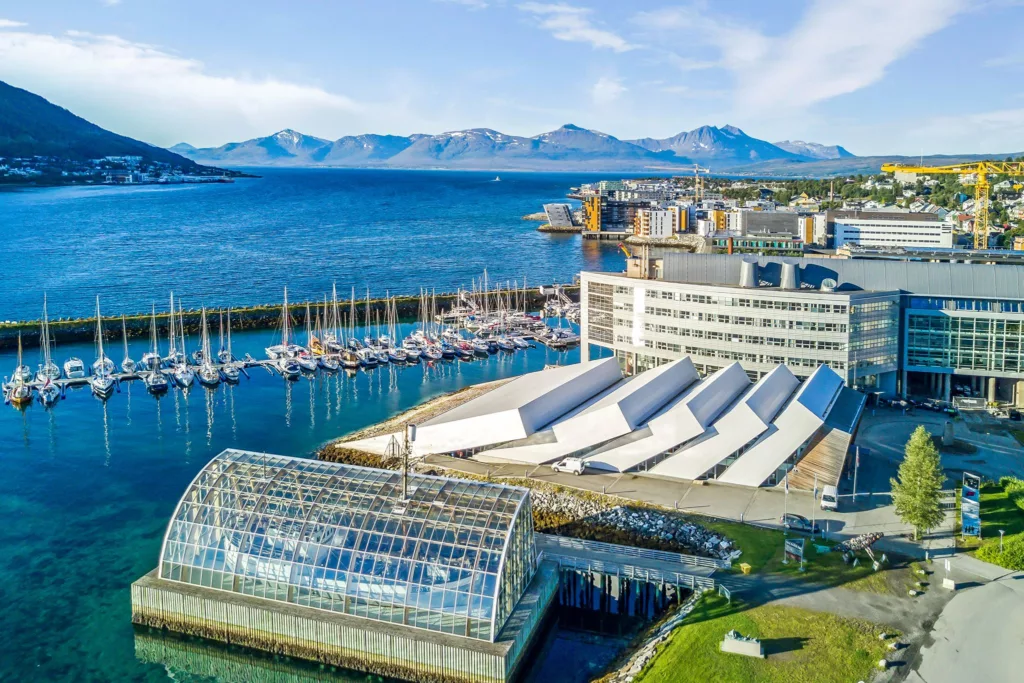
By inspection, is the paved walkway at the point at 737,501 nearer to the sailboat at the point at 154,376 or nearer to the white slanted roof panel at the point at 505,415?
the white slanted roof panel at the point at 505,415

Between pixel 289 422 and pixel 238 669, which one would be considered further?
pixel 289 422

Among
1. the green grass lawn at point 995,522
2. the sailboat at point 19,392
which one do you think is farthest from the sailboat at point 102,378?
the green grass lawn at point 995,522

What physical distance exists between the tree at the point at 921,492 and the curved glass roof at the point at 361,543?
1316 cm

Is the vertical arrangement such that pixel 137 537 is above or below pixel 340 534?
below

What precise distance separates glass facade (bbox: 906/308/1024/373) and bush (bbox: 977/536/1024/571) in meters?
21.4

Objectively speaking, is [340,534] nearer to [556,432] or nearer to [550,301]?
[556,432]

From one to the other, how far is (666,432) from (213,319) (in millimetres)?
57106

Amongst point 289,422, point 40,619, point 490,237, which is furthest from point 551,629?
point 490,237

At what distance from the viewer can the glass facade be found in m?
47.0

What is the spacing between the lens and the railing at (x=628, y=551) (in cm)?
2786

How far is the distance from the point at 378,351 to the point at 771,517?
4210 cm

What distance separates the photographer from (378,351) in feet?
224

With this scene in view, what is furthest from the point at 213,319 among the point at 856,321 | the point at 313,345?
the point at 856,321

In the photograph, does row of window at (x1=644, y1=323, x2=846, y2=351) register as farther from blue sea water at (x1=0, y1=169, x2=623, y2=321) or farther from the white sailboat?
blue sea water at (x1=0, y1=169, x2=623, y2=321)
